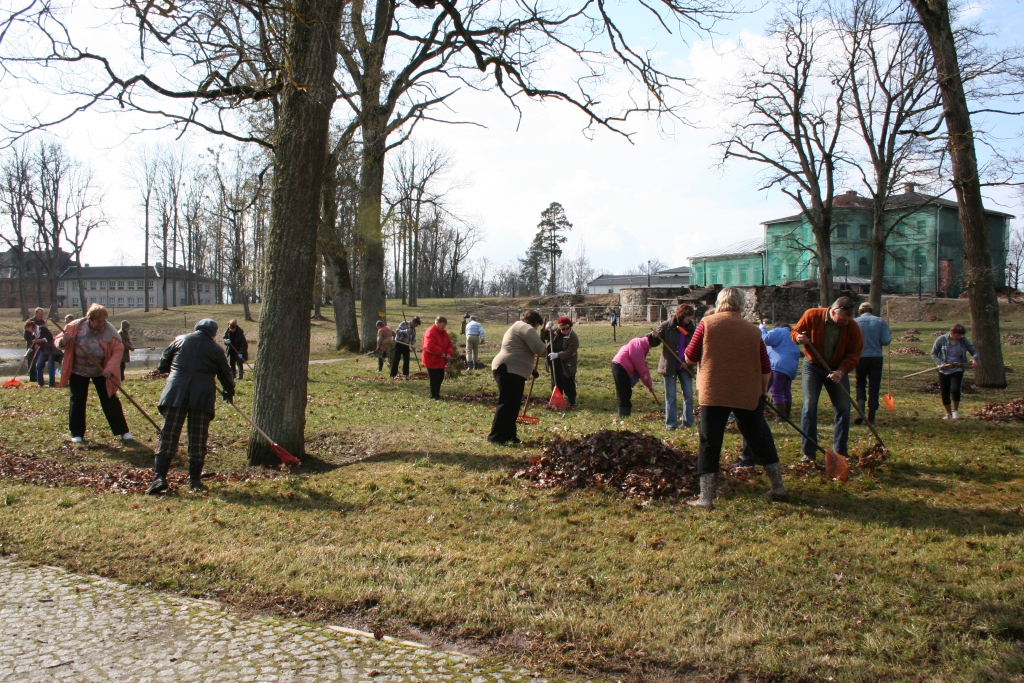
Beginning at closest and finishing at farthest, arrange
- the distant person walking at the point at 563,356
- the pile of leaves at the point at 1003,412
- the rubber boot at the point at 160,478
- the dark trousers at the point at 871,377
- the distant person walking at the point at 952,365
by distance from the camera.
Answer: the rubber boot at the point at 160,478 < the pile of leaves at the point at 1003,412 < the dark trousers at the point at 871,377 < the distant person walking at the point at 952,365 < the distant person walking at the point at 563,356

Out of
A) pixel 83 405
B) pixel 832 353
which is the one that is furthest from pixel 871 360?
pixel 83 405

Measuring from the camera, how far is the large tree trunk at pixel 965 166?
13867mm

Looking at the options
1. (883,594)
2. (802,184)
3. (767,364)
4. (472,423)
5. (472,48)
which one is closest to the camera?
(883,594)

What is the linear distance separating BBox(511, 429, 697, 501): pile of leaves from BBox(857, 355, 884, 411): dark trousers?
4910mm

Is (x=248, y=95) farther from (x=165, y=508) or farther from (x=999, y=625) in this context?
(x=999, y=625)

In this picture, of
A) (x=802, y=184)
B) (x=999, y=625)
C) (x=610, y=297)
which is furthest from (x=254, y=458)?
(x=610, y=297)

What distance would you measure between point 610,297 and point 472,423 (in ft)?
159

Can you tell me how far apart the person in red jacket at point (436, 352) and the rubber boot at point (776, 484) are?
334 inches

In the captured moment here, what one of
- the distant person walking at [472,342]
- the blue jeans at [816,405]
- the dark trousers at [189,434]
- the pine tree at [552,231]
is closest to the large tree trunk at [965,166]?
the blue jeans at [816,405]

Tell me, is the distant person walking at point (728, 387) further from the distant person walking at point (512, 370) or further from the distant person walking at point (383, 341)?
the distant person walking at point (383, 341)

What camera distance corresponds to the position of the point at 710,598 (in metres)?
4.39

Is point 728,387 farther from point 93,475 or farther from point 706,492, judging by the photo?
point 93,475

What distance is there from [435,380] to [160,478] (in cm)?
750

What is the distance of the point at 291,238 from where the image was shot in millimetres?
8070
